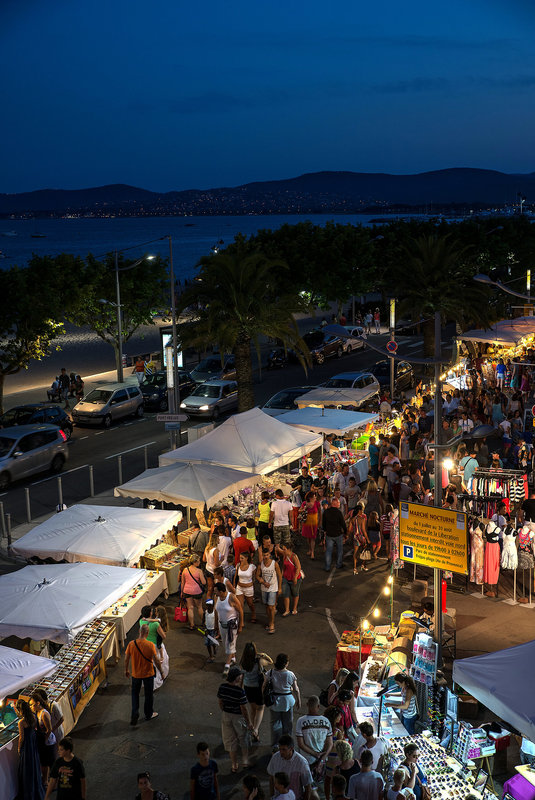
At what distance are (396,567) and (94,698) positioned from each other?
6.73 metres

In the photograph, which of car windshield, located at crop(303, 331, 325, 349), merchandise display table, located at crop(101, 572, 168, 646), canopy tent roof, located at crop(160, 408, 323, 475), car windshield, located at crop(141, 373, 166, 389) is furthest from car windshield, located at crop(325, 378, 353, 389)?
merchandise display table, located at crop(101, 572, 168, 646)

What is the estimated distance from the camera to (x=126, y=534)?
1466 centimetres

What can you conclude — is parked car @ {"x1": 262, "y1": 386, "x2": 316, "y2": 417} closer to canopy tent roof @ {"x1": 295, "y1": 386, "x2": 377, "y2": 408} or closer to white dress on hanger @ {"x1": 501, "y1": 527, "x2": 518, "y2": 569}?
canopy tent roof @ {"x1": 295, "y1": 386, "x2": 377, "y2": 408}

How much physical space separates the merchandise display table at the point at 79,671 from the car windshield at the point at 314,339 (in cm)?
3598

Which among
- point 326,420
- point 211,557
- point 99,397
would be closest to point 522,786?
point 211,557

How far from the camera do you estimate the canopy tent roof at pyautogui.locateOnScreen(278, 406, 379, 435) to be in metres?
22.6

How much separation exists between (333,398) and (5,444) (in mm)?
10504

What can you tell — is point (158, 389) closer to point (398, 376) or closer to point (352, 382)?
point (352, 382)

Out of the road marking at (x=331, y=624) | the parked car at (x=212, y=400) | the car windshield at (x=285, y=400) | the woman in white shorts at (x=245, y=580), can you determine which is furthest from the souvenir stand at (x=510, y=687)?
the parked car at (x=212, y=400)

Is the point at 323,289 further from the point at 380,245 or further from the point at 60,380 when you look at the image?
the point at 60,380

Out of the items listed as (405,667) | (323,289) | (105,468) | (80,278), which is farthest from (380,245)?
(405,667)

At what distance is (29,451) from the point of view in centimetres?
2489

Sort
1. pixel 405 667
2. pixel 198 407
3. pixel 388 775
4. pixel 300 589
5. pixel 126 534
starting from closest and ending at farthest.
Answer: pixel 388 775 → pixel 405 667 → pixel 126 534 → pixel 300 589 → pixel 198 407

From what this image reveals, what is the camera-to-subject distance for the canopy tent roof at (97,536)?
14219 millimetres
